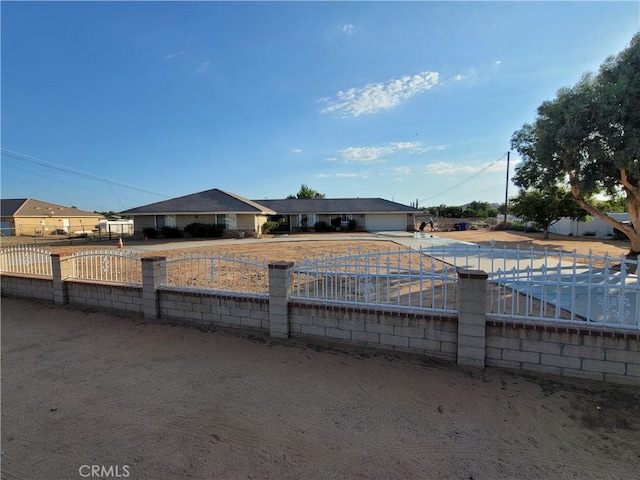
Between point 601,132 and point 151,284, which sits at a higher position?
point 601,132

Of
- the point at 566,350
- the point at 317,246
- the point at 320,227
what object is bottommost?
the point at 317,246

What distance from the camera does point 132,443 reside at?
9.12 feet

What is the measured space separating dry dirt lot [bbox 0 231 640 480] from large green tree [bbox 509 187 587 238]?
20109 mm

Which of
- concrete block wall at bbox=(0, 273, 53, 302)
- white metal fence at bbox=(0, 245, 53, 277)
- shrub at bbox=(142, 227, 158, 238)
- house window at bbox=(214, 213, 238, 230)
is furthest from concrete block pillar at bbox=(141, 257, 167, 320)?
shrub at bbox=(142, 227, 158, 238)

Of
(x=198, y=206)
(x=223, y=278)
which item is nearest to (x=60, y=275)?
(x=223, y=278)

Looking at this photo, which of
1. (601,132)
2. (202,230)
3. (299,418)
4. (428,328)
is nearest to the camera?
(299,418)

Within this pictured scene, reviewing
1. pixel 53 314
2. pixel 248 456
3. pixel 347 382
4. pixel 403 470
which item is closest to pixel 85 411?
pixel 248 456

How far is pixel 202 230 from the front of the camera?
2609 cm

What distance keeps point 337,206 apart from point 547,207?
20.2m

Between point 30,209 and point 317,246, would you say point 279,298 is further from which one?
point 30,209

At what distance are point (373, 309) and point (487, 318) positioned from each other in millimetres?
1364

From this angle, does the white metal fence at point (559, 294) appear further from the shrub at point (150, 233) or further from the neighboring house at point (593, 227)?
the shrub at point (150, 233)

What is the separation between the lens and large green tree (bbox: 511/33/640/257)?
8.45m

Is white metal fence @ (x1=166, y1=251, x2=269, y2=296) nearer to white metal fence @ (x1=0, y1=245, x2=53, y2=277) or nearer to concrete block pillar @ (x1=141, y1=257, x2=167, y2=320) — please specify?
concrete block pillar @ (x1=141, y1=257, x2=167, y2=320)
